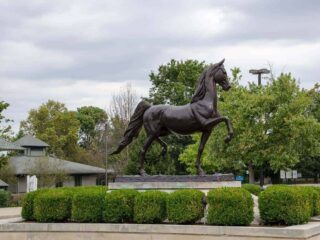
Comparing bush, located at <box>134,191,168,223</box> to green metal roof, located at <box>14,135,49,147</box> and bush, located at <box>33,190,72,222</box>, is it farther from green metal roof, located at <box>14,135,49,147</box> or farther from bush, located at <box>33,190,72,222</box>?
green metal roof, located at <box>14,135,49,147</box>

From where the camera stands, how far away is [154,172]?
120 feet

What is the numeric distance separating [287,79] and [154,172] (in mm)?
11268

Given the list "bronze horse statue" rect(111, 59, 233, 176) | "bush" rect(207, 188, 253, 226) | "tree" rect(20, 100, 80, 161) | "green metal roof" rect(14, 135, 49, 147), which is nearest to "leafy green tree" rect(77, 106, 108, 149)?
"tree" rect(20, 100, 80, 161)

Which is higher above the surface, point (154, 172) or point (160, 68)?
point (160, 68)

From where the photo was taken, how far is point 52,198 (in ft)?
44.8

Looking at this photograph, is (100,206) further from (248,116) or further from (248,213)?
(248,116)

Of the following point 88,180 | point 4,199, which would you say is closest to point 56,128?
point 88,180

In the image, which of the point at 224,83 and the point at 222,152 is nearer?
the point at 224,83

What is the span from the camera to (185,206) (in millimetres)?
12359

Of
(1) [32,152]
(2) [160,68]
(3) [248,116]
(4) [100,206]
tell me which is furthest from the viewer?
(1) [32,152]

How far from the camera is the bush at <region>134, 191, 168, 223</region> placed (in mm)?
12734

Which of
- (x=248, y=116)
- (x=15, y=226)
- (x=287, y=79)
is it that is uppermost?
(x=287, y=79)

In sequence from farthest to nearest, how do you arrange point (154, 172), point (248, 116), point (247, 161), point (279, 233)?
1. point (154, 172)
2. point (247, 161)
3. point (248, 116)
4. point (279, 233)

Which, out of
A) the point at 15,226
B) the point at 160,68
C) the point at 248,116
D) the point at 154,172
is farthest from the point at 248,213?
the point at 160,68
